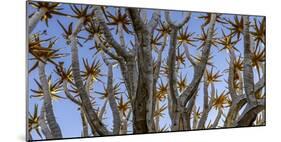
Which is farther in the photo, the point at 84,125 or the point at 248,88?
the point at 248,88

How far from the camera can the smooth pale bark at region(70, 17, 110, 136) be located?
2338mm

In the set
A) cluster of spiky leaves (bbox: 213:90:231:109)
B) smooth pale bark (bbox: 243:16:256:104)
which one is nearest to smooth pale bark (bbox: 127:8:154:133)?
cluster of spiky leaves (bbox: 213:90:231:109)

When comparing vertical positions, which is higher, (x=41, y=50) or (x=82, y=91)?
(x=41, y=50)

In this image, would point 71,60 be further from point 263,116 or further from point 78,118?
point 263,116

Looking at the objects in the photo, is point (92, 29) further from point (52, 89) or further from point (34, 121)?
point (34, 121)

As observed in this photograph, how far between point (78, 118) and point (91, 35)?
0.48 meters

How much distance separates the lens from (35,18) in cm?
225

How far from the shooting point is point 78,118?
2.35 metres

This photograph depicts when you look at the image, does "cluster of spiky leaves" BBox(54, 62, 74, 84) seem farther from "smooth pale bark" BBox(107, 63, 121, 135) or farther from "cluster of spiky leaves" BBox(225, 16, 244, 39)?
"cluster of spiky leaves" BBox(225, 16, 244, 39)

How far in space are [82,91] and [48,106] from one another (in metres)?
0.21

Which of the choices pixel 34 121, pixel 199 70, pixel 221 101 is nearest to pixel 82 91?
pixel 34 121

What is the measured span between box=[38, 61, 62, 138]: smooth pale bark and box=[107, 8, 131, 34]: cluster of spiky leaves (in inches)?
18.5

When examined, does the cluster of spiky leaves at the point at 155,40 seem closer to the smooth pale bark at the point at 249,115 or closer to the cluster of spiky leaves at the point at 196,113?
the cluster of spiky leaves at the point at 196,113

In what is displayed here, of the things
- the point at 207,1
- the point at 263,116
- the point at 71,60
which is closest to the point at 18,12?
the point at 71,60
